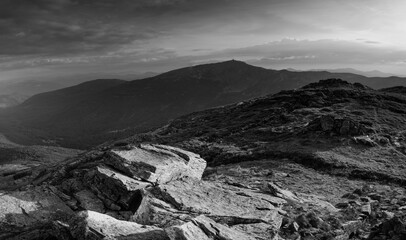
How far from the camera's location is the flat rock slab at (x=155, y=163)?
34.4 m

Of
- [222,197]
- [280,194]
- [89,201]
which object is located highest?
[89,201]

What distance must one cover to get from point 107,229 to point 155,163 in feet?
50.9

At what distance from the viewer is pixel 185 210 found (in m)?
26.9

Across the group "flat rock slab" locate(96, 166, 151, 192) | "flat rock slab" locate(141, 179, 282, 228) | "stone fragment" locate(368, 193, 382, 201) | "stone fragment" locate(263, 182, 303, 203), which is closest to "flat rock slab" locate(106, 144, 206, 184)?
"flat rock slab" locate(96, 166, 151, 192)

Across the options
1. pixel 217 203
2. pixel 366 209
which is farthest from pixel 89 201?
pixel 366 209

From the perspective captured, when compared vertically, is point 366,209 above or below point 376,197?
above

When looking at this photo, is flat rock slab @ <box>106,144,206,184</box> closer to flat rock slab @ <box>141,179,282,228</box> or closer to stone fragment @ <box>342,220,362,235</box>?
flat rock slab @ <box>141,179,282,228</box>

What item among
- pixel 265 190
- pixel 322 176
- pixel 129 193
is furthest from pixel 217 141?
pixel 129 193

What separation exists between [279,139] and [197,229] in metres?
67.7

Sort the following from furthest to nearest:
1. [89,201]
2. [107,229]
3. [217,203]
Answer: [89,201]
[217,203]
[107,229]

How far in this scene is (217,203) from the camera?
28953mm

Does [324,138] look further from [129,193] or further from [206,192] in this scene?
[129,193]

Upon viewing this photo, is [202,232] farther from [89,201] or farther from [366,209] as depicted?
[366,209]

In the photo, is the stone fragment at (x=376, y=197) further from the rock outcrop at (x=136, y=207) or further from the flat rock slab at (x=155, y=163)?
the flat rock slab at (x=155, y=163)
